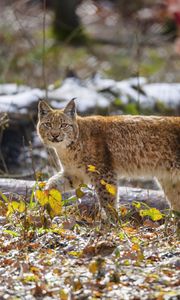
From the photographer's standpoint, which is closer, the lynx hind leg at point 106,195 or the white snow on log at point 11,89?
the lynx hind leg at point 106,195

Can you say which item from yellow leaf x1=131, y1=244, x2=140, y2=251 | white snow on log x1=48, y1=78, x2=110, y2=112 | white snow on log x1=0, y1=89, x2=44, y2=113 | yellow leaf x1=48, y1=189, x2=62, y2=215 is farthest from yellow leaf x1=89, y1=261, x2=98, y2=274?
white snow on log x1=48, y1=78, x2=110, y2=112

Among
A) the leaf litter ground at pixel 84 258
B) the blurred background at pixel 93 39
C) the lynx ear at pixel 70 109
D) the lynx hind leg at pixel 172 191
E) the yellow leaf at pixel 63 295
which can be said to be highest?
the blurred background at pixel 93 39

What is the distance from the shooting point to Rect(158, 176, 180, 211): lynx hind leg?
21.9 ft

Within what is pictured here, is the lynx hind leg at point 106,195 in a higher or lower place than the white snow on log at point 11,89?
lower

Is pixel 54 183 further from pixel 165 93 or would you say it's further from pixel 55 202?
pixel 165 93

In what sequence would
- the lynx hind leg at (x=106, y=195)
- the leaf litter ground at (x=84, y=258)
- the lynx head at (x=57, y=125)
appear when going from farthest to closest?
1. the lynx head at (x=57, y=125)
2. the lynx hind leg at (x=106, y=195)
3. the leaf litter ground at (x=84, y=258)

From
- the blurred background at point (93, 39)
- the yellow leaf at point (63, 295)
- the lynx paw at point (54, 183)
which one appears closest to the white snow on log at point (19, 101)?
the lynx paw at point (54, 183)

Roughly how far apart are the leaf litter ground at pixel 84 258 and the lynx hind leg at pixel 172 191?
78 cm

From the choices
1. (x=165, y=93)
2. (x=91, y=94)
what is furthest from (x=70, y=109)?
(x=165, y=93)

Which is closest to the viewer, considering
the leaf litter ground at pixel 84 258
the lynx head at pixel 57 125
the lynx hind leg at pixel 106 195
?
the leaf litter ground at pixel 84 258

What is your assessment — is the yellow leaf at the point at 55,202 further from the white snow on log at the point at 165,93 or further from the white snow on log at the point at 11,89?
the white snow on log at the point at 165,93

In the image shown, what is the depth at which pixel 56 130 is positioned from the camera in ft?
21.3

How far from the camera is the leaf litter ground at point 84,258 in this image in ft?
14.5

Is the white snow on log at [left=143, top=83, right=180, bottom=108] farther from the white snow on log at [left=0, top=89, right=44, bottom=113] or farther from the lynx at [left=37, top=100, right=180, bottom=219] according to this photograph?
the lynx at [left=37, top=100, right=180, bottom=219]
